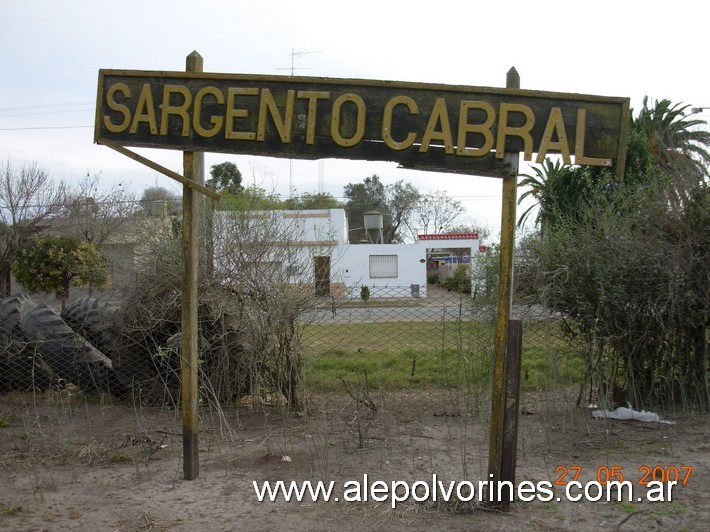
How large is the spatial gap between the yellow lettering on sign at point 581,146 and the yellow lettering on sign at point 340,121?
130 cm

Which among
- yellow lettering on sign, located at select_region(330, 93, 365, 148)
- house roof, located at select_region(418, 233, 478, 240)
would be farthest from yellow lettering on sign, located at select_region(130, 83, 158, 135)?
house roof, located at select_region(418, 233, 478, 240)

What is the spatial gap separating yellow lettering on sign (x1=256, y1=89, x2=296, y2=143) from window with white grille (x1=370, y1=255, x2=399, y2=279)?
2953 cm

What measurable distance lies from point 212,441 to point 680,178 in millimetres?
4793

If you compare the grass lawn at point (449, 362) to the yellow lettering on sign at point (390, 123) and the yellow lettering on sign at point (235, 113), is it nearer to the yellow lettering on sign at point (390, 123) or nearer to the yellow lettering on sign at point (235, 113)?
the yellow lettering on sign at point (390, 123)

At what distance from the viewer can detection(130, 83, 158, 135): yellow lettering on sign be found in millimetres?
4273

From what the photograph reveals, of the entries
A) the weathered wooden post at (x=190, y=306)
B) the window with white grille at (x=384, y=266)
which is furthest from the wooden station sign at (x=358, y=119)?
the window with white grille at (x=384, y=266)

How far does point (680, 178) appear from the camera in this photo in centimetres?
605

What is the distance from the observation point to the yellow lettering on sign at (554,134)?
394cm

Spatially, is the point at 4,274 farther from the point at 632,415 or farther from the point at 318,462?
the point at 632,415

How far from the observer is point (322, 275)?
21.6ft

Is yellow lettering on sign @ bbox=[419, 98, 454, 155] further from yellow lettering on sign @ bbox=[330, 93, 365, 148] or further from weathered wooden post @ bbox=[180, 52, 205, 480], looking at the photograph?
weathered wooden post @ bbox=[180, 52, 205, 480]

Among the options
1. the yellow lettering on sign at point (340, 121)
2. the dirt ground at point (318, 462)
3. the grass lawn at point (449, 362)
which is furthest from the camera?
the grass lawn at point (449, 362)
